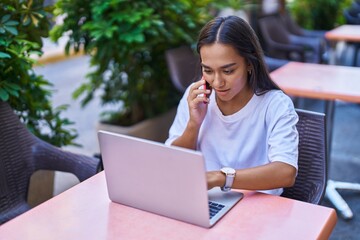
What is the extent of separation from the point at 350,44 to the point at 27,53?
5261 mm

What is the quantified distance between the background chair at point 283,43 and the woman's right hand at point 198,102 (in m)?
3.31

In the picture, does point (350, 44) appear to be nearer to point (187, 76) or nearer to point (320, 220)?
point (187, 76)

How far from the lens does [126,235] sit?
1316 mm

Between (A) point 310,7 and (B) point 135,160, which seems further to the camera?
(A) point 310,7

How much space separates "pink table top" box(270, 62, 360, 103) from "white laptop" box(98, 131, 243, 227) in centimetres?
149

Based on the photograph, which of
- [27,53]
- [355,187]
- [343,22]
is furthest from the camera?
[343,22]

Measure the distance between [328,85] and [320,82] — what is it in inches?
3.6

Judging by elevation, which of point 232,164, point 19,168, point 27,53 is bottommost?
point 19,168


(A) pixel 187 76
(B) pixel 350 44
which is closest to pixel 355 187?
(A) pixel 187 76

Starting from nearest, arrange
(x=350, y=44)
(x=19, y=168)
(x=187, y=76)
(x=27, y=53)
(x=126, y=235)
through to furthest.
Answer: (x=126, y=235)
(x=19, y=168)
(x=27, y=53)
(x=187, y=76)
(x=350, y=44)

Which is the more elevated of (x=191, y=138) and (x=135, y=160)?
(x=135, y=160)

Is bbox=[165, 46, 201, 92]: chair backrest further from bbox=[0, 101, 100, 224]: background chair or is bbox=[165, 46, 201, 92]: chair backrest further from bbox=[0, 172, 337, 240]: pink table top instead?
bbox=[0, 172, 337, 240]: pink table top

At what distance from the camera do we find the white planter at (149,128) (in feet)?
12.6

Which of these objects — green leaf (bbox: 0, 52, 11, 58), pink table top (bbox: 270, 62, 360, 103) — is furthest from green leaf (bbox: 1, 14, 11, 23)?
pink table top (bbox: 270, 62, 360, 103)
